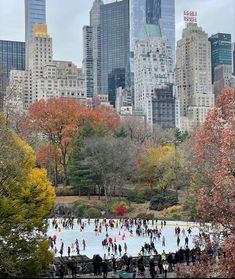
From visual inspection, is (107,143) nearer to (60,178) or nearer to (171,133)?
(60,178)

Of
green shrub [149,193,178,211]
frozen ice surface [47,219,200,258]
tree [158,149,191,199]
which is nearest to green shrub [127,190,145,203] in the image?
tree [158,149,191,199]

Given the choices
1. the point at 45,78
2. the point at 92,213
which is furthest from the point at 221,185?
the point at 45,78

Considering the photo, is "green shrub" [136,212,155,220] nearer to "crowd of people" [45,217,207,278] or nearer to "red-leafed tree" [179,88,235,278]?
"crowd of people" [45,217,207,278]

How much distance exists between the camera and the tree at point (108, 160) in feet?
190

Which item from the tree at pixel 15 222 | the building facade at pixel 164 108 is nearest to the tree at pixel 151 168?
the tree at pixel 15 222

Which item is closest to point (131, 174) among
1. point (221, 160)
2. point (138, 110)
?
point (221, 160)

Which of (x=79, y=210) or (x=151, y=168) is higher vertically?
(x=151, y=168)

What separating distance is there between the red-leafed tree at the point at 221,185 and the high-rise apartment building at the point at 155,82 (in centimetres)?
15083

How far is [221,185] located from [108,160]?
132ft

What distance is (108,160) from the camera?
190 ft

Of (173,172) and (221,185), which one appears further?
(173,172)

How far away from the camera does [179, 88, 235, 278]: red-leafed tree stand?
1633cm

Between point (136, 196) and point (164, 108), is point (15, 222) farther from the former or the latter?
Answer: point (164, 108)

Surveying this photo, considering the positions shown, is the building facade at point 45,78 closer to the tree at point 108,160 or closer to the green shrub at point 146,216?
the tree at point 108,160
